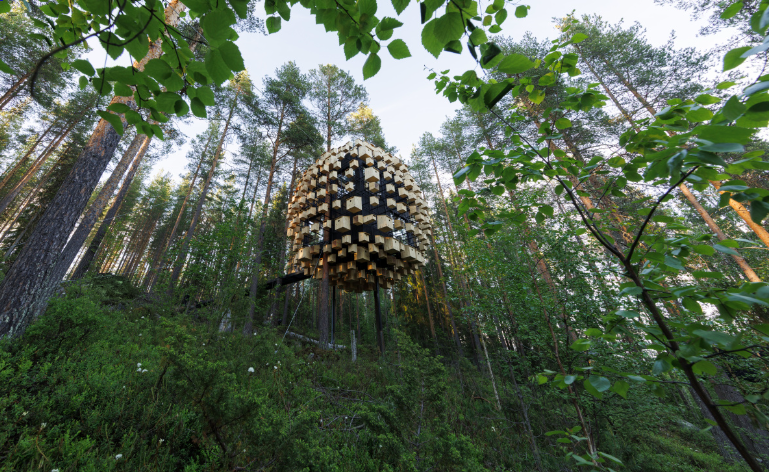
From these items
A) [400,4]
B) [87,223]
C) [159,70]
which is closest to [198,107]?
[159,70]

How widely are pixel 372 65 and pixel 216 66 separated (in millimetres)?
677

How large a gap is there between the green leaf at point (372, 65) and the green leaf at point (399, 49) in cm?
8

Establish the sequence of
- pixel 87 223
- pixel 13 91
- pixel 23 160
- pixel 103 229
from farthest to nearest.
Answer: pixel 23 160, pixel 13 91, pixel 103 229, pixel 87 223

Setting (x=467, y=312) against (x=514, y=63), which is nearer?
(x=514, y=63)

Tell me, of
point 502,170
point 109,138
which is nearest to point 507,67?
point 502,170

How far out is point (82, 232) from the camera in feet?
18.4

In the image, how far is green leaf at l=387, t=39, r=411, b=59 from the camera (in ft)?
3.89

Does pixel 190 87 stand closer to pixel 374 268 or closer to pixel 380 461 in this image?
pixel 380 461

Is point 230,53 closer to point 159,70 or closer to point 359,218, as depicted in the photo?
point 159,70

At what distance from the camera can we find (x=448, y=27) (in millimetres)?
1042

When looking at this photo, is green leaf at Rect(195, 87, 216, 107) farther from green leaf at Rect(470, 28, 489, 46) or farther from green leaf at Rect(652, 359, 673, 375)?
green leaf at Rect(652, 359, 673, 375)

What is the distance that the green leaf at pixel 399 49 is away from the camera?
1.18 metres

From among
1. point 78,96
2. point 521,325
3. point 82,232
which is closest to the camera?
point 521,325

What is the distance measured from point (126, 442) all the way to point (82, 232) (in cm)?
584
